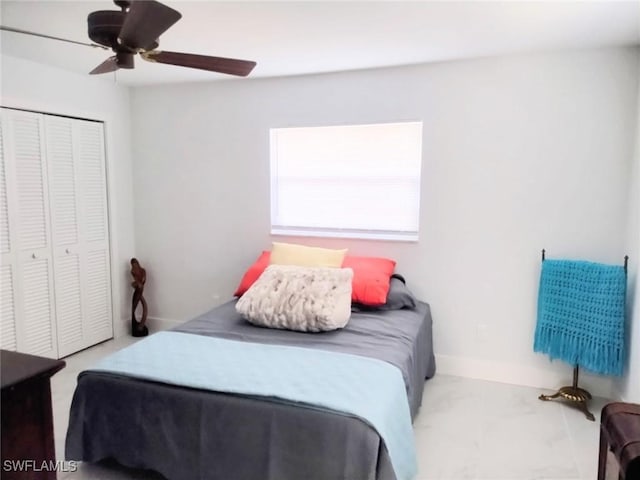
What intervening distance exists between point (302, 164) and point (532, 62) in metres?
1.73

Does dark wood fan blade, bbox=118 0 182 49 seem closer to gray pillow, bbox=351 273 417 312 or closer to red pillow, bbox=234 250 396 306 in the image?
red pillow, bbox=234 250 396 306

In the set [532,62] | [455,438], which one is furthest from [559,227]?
[455,438]

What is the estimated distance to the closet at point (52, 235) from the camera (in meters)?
3.03

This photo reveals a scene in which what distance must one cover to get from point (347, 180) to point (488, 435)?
195 centimetres

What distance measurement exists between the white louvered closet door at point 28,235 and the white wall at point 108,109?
0.52 feet

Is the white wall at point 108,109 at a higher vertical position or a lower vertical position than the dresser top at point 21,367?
higher

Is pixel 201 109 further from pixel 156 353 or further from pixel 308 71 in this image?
pixel 156 353

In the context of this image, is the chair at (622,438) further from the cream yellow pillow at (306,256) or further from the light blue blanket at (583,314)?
the cream yellow pillow at (306,256)

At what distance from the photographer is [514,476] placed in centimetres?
211

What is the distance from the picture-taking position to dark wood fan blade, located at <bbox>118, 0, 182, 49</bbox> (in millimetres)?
1350

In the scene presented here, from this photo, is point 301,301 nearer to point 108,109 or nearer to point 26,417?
point 26,417

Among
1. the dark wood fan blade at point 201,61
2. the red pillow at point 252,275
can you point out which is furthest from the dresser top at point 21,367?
the red pillow at point 252,275

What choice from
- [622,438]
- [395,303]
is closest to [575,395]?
[395,303]

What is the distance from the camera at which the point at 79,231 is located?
11.6 feet
